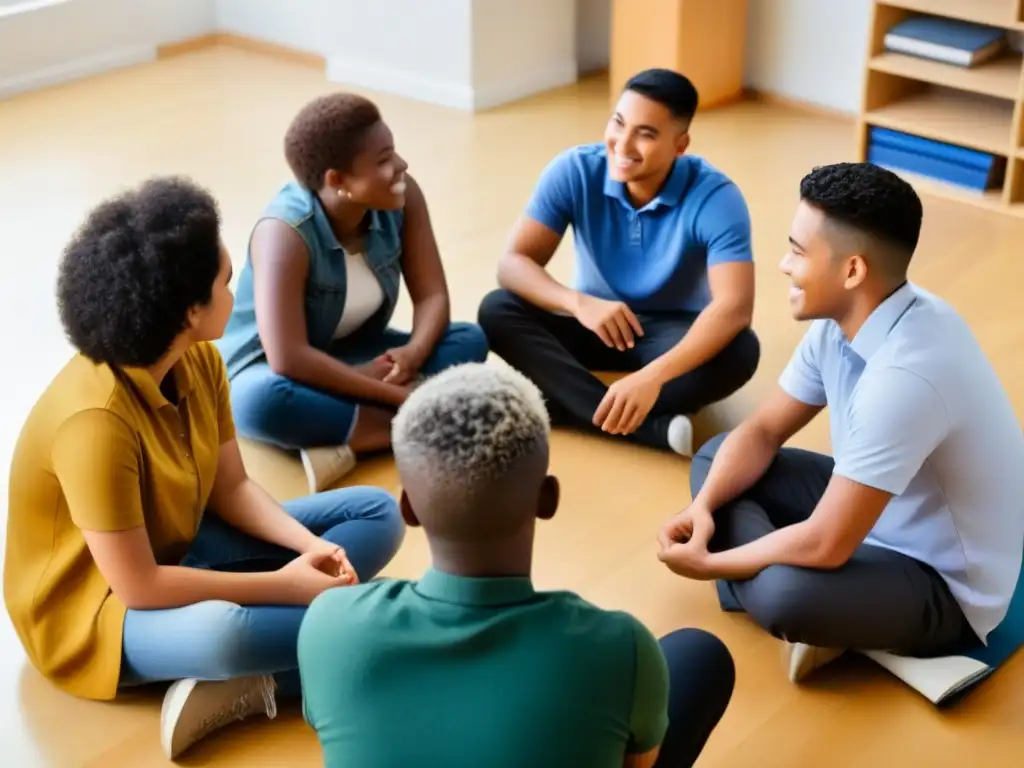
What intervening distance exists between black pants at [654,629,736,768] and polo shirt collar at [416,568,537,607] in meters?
0.47

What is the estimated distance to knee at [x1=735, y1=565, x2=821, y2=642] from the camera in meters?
2.14

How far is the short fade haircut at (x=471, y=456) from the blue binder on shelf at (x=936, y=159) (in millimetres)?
3034

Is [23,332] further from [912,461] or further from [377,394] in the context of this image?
[912,461]

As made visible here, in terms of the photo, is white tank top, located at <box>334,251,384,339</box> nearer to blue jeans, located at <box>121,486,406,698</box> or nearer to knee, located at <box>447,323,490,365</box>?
knee, located at <box>447,323,490,365</box>

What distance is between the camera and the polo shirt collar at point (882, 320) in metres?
2.07

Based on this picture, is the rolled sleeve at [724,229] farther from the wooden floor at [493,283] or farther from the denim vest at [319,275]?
the denim vest at [319,275]

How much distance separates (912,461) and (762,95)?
3106 millimetres

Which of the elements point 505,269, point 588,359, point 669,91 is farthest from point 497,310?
point 669,91

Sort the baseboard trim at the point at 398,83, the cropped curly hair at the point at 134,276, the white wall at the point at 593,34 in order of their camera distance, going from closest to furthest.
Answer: the cropped curly hair at the point at 134,276, the baseboard trim at the point at 398,83, the white wall at the point at 593,34

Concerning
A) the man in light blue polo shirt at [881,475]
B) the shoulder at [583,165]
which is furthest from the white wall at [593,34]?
the man in light blue polo shirt at [881,475]

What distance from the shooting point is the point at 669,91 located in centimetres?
276

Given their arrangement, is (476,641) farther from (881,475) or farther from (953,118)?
(953,118)

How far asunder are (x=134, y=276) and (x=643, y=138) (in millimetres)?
1228

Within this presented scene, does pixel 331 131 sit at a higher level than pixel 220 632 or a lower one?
higher
